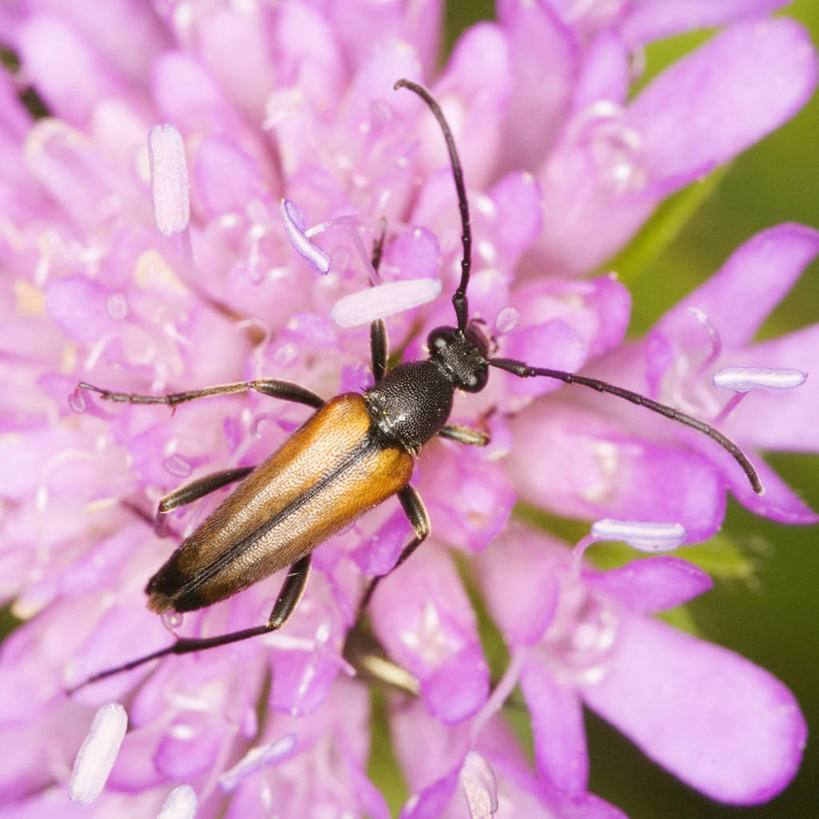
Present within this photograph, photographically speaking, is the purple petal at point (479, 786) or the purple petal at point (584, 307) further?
the purple petal at point (584, 307)

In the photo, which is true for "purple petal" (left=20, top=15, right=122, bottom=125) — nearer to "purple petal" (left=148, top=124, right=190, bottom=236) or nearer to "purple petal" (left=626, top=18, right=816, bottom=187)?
"purple petal" (left=148, top=124, right=190, bottom=236)

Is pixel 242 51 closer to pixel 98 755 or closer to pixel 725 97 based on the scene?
pixel 725 97

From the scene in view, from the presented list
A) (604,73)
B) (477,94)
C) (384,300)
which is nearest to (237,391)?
(384,300)

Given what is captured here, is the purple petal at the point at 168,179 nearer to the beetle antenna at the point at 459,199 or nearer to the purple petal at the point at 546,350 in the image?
the beetle antenna at the point at 459,199

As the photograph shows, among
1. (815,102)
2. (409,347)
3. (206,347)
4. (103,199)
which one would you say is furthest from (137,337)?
(815,102)

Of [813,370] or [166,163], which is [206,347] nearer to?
[166,163]

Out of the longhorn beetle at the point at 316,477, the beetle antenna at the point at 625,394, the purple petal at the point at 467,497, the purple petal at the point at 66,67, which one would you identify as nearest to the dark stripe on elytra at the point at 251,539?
the longhorn beetle at the point at 316,477

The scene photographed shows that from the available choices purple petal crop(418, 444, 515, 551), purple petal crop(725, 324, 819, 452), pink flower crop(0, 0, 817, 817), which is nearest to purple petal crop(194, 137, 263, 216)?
pink flower crop(0, 0, 817, 817)

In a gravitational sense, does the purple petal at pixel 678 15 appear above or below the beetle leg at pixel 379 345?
above
